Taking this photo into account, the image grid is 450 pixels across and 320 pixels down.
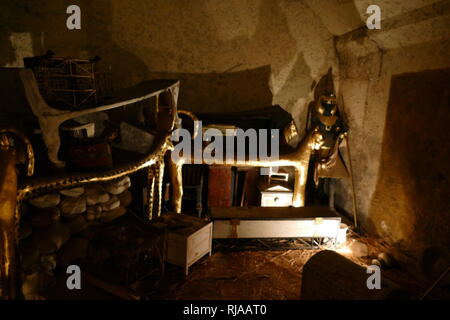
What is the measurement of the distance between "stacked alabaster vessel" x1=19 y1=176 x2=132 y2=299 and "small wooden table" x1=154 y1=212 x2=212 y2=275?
3.04 feet

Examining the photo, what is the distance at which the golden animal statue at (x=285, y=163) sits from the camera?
5.84m

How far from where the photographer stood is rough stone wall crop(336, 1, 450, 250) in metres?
4.69

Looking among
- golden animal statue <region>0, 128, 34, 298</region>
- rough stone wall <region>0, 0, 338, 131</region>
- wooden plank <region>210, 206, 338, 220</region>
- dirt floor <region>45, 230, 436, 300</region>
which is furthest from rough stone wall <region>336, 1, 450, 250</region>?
golden animal statue <region>0, 128, 34, 298</region>

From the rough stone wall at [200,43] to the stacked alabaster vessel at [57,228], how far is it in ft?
10.1

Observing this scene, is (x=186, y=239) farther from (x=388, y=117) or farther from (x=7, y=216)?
(x=388, y=117)

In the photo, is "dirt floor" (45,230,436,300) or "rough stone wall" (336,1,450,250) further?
"rough stone wall" (336,1,450,250)

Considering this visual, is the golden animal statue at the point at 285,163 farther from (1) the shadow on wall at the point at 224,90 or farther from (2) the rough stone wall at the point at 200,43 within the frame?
(2) the rough stone wall at the point at 200,43

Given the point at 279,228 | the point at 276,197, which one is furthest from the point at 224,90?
the point at 279,228

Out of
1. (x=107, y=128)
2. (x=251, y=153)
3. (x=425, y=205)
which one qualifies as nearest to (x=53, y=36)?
(x=107, y=128)

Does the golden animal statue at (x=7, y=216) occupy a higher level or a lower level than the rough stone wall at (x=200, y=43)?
lower

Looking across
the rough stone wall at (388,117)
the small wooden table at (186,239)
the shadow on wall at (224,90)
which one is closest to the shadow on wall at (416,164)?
the rough stone wall at (388,117)

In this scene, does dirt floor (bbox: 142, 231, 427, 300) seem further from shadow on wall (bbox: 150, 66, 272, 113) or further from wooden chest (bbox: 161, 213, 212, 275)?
shadow on wall (bbox: 150, 66, 272, 113)
